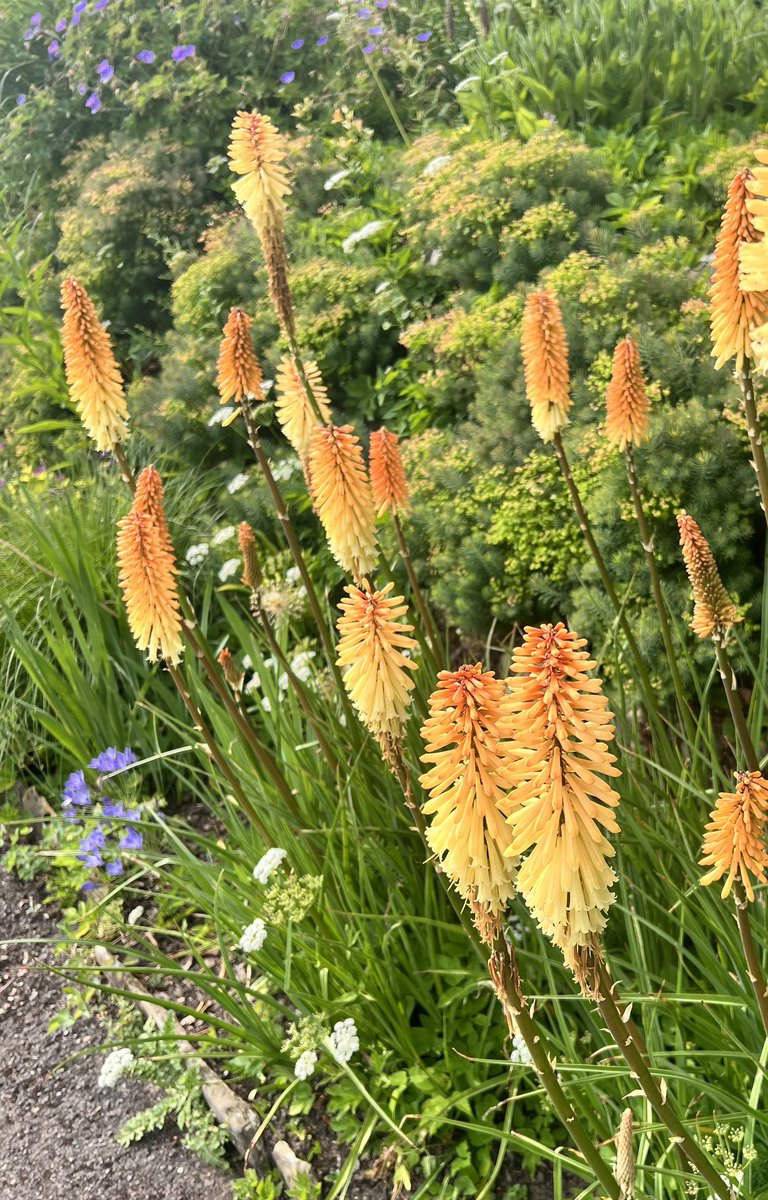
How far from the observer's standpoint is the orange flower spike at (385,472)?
9.78 ft

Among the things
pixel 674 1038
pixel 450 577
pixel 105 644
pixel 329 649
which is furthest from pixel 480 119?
pixel 674 1038

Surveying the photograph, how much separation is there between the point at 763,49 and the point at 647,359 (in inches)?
153

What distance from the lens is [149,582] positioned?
259 centimetres

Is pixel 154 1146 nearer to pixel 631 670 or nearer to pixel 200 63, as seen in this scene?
pixel 631 670

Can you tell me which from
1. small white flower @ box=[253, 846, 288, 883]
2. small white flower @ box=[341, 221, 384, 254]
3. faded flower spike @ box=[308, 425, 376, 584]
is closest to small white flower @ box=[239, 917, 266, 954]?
small white flower @ box=[253, 846, 288, 883]

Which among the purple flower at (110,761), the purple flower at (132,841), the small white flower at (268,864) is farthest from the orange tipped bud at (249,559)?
the purple flower at (110,761)

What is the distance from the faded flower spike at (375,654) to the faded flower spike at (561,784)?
1.63 feet

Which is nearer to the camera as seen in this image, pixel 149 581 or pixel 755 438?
pixel 755 438

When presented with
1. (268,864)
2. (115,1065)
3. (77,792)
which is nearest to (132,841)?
(77,792)

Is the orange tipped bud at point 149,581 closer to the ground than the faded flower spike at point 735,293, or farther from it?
closer to the ground

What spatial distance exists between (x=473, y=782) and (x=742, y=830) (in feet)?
1.58

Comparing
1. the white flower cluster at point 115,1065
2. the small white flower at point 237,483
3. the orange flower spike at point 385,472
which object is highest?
the orange flower spike at point 385,472

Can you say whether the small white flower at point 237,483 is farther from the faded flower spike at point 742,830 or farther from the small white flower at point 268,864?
the faded flower spike at point 742,830

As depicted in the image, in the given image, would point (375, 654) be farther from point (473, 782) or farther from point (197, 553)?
point (197, 553)
